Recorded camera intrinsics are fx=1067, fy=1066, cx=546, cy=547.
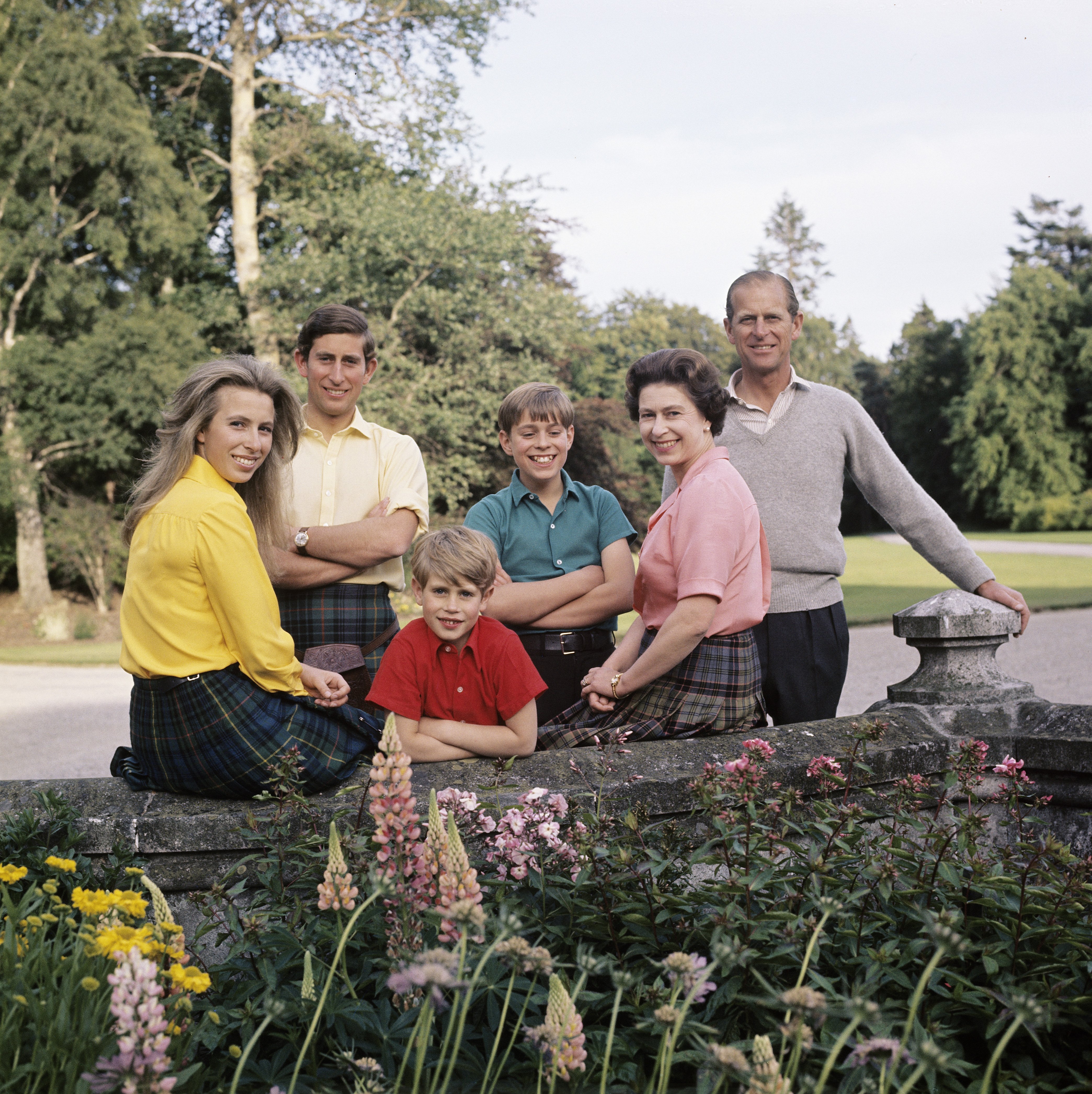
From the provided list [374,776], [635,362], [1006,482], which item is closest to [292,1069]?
[374,776]

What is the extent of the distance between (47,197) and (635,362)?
21418 mm

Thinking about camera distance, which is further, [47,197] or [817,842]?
[47,197]

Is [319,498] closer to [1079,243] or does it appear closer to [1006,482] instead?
[1006,482]

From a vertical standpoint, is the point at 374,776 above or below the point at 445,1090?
above

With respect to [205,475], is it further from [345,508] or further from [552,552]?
[552,552]

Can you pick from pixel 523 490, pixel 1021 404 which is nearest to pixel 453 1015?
pixel 523 490

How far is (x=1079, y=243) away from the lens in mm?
55500

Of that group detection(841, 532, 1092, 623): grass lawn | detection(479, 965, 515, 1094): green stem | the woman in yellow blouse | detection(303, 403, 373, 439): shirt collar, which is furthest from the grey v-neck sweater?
detection(841, 532, 1092, 623): grass lawn

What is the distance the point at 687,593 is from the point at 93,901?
173 cm

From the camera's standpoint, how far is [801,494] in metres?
3.85

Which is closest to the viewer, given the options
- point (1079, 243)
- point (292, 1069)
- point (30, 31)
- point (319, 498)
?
point (292, 1069)

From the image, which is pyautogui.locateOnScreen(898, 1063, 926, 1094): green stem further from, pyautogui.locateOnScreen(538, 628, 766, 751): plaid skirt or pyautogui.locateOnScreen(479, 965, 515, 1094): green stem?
pyautogui.locateOnScreen(538, 628, 766, 751): plaid skirt

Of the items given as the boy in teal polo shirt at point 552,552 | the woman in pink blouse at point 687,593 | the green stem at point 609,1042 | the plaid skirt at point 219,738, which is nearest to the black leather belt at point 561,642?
the boy in teal polo shirt at point 552,552

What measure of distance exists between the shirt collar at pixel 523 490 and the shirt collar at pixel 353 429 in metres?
0.57
